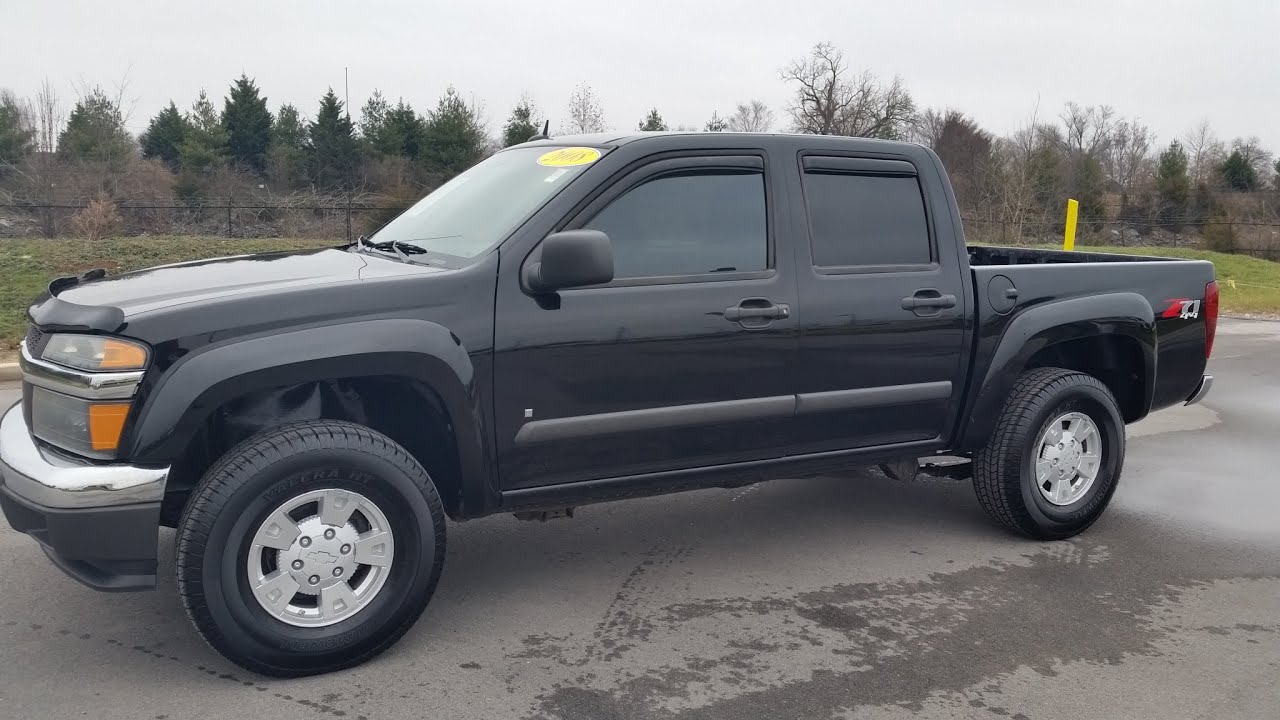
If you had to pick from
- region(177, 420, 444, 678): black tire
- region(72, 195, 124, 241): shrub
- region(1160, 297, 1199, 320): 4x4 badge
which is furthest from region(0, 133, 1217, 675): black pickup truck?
region(72, 195, 124, 241): shrub

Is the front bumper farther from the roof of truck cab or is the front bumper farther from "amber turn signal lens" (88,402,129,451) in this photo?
the roof of truck cab

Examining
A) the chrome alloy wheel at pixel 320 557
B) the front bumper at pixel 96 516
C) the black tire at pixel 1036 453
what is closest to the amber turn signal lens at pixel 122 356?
the front bumper at pixel 96 516

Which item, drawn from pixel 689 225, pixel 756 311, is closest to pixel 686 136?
pixel 689 225

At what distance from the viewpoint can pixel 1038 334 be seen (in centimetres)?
486

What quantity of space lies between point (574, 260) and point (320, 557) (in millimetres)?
1302

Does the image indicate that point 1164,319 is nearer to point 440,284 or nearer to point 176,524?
point 440,284

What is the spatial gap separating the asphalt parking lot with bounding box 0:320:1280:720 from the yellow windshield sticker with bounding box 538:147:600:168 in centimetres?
173

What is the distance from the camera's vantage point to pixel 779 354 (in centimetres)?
419

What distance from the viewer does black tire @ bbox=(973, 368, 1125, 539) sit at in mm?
4824

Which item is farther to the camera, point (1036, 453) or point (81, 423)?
point (1036, 453)

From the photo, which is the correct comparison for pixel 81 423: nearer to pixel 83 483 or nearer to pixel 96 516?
pixel 83 483

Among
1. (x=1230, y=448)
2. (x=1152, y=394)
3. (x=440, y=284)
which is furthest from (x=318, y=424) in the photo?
(x=1230, y=448)

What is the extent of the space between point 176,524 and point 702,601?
198 centimetres

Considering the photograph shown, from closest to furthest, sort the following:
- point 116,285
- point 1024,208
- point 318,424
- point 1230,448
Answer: point 318,424 < point 116,285 < point 1230,448 < point 1024,208
